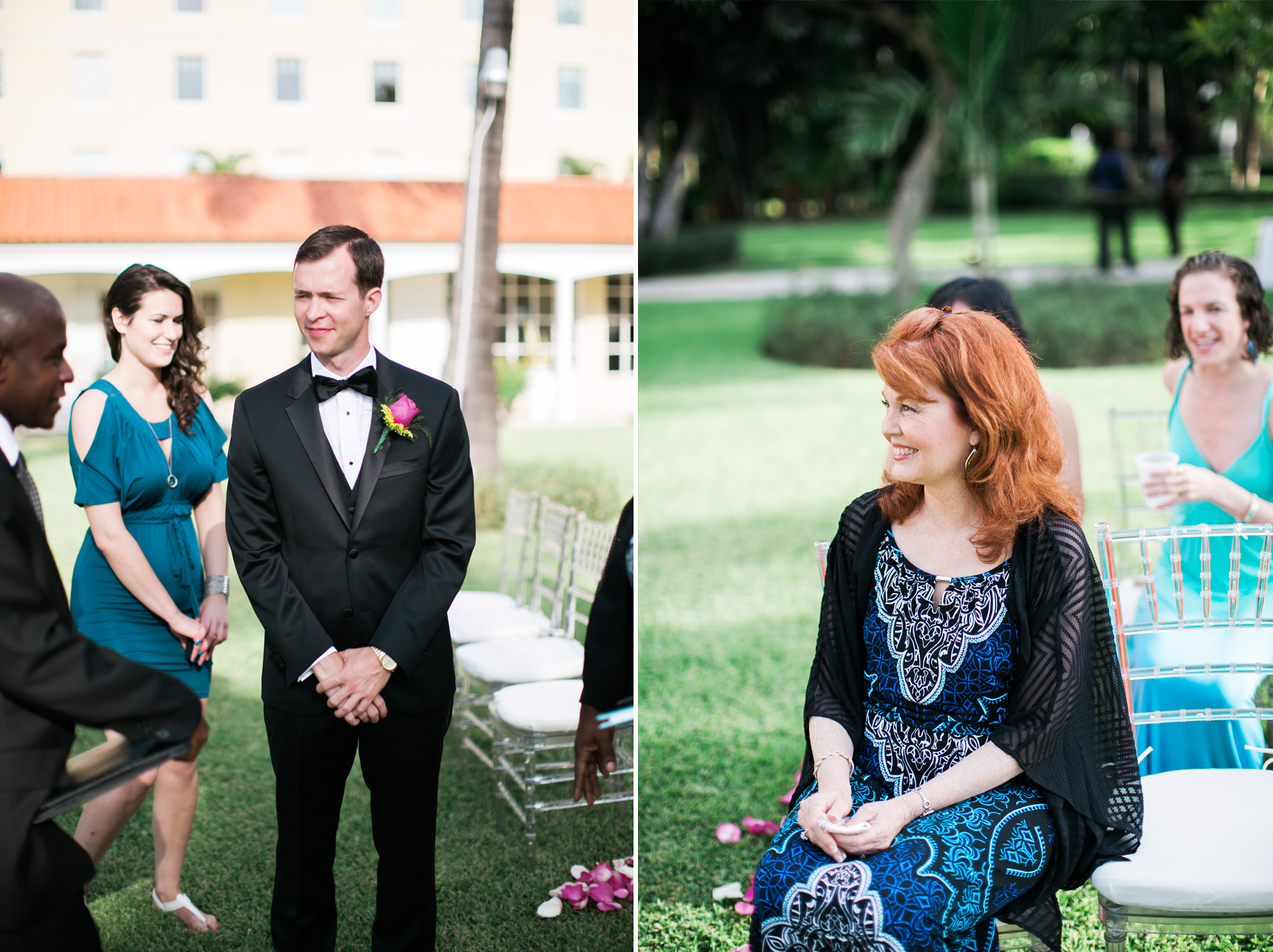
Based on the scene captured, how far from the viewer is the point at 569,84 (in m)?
3.18

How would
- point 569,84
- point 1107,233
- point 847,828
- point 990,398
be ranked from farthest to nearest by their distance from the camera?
1. point 1107,233
2. point 569,84
3. point 990,398
4. point 847,828

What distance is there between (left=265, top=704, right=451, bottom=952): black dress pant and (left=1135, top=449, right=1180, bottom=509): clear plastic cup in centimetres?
216

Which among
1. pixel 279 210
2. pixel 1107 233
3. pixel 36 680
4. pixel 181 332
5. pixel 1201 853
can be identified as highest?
pixel 1107 233

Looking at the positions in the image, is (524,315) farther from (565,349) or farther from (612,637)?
(612,637)

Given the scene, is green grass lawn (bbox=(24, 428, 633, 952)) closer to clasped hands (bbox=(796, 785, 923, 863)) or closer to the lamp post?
the lamp post

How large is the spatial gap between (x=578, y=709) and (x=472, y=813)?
425 mm

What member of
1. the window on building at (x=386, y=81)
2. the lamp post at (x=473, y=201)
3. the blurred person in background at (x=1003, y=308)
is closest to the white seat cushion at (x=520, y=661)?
the lamp post at (x=473, y=201)

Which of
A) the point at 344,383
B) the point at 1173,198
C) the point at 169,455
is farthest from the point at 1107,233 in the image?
the point at 169,455

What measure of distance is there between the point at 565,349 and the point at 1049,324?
1168 cm

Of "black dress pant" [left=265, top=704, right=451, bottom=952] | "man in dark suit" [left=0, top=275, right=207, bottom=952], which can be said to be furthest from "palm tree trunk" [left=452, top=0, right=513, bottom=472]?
"man in dark suit" [left=0, top=275, right=207, bottom=952]

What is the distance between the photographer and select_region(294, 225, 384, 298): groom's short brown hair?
2.53 metres

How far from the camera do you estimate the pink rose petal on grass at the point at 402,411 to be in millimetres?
2547

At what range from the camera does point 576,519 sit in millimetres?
3529

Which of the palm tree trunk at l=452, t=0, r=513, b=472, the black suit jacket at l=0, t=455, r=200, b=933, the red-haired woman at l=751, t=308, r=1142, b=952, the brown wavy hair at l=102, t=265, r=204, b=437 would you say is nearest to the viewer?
the black suit jacket at l=0, t=455, r=200, b=933
